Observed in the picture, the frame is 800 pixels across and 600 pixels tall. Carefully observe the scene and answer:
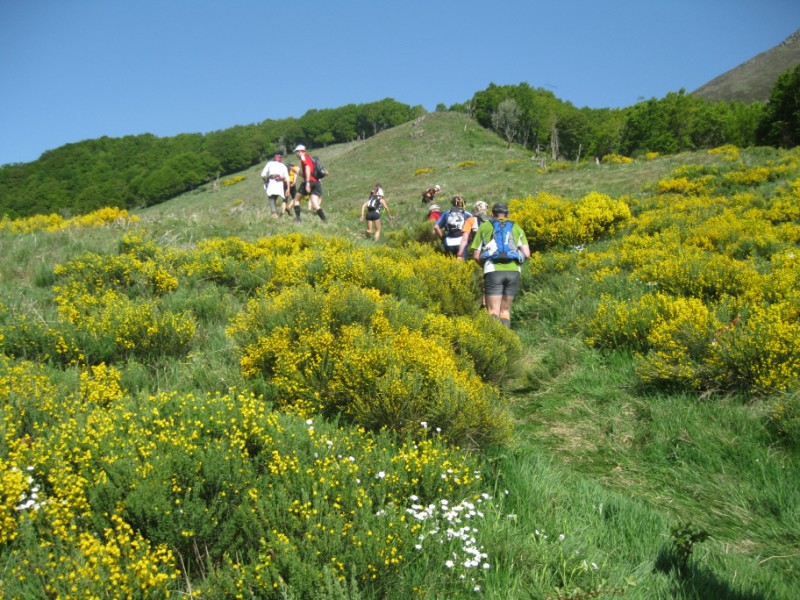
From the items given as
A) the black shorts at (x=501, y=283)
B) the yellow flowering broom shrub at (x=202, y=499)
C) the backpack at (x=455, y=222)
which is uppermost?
the backpack at (x=455, y=222)

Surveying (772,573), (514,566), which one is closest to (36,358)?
(514,566)

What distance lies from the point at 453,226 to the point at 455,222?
0.32ft

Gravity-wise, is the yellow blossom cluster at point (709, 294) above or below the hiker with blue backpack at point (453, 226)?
below

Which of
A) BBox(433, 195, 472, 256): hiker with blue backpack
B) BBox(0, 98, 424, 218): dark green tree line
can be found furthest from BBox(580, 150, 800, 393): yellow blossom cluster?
BBox(0, 98, 424, 218): dark green tree line

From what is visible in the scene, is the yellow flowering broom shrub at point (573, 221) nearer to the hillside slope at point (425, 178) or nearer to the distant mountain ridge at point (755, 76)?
the hillside slope at point (425, 178)

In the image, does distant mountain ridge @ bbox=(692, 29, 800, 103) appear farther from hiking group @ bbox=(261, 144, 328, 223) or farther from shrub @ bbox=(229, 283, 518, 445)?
shrub @ bbox=(229, 283, 518, 445)

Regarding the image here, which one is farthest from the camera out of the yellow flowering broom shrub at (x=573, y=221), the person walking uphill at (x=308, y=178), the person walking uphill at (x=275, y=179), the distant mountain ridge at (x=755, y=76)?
the distant mountain ridge at (x=755, y=76)

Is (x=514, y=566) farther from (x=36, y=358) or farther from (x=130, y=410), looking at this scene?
(x=36, y=358)

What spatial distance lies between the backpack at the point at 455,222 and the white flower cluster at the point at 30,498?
25.5 feet

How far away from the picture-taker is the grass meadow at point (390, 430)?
7.79 feet

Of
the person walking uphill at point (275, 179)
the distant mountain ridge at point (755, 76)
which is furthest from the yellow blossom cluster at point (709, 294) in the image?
the distant mountain ridge at point (755, 76)

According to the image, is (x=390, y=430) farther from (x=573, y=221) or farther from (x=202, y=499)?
(x=573, y=221)

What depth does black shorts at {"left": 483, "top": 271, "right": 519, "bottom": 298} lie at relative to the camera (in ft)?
22.3

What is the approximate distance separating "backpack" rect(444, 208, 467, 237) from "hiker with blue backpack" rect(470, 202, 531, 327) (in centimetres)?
229
